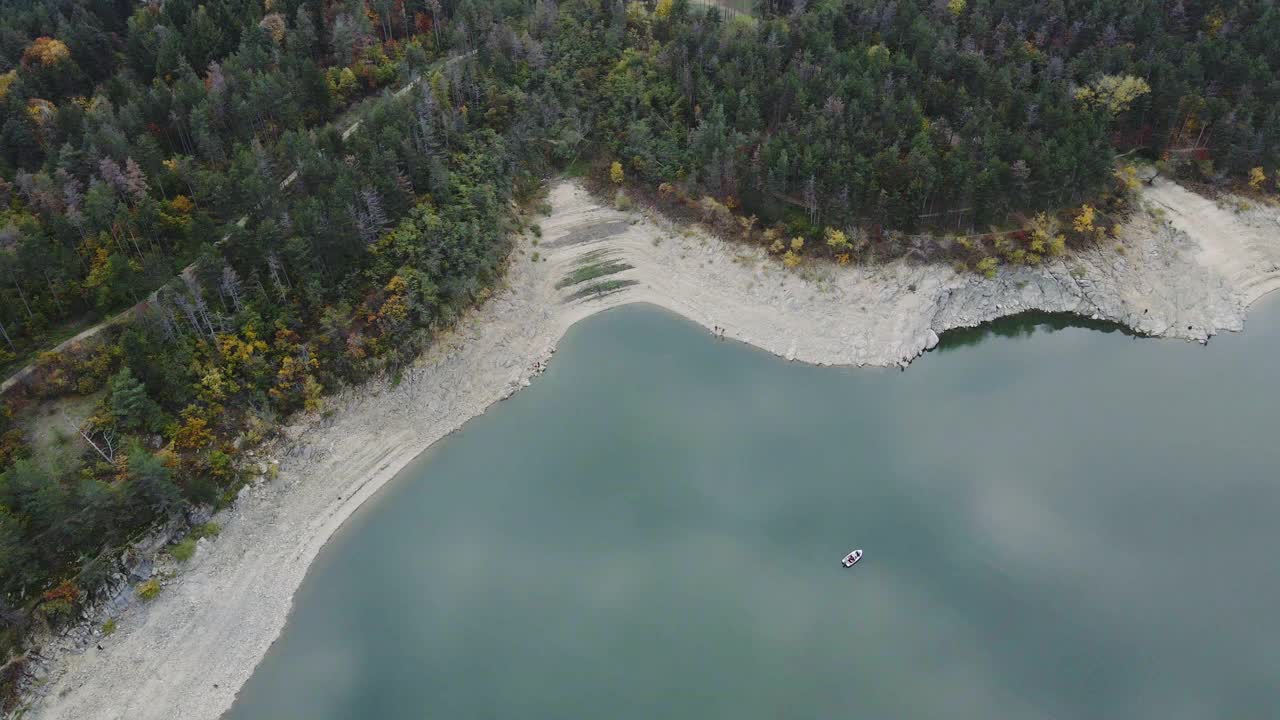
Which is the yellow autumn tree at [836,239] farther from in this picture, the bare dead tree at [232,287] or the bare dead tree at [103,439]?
the bare dead tree at [103,439]

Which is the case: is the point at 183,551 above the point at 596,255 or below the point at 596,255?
below

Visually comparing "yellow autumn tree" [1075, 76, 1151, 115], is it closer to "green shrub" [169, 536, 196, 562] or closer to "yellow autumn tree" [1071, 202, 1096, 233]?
"yellow autumn tree" [1071, 202, 1096, 233]

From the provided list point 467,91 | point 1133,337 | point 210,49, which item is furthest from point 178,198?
point 1133,337

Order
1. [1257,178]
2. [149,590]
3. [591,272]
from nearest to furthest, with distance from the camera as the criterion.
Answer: [149,590], [591,272], [1257,178]

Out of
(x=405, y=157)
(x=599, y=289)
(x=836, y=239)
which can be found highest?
(x=405, y=157)

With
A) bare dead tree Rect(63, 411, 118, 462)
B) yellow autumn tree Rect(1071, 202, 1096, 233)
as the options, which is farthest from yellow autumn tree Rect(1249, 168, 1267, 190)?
bare dead tree Rect(63, 411, 118, 462)

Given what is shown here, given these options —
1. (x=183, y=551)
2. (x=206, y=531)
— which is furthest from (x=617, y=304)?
(x=183, y=551)

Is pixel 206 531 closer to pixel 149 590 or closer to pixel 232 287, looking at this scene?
pixel 149 590

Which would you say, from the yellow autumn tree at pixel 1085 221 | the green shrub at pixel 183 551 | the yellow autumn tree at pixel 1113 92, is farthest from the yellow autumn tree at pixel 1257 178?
the green shrub at pixel 183 551
